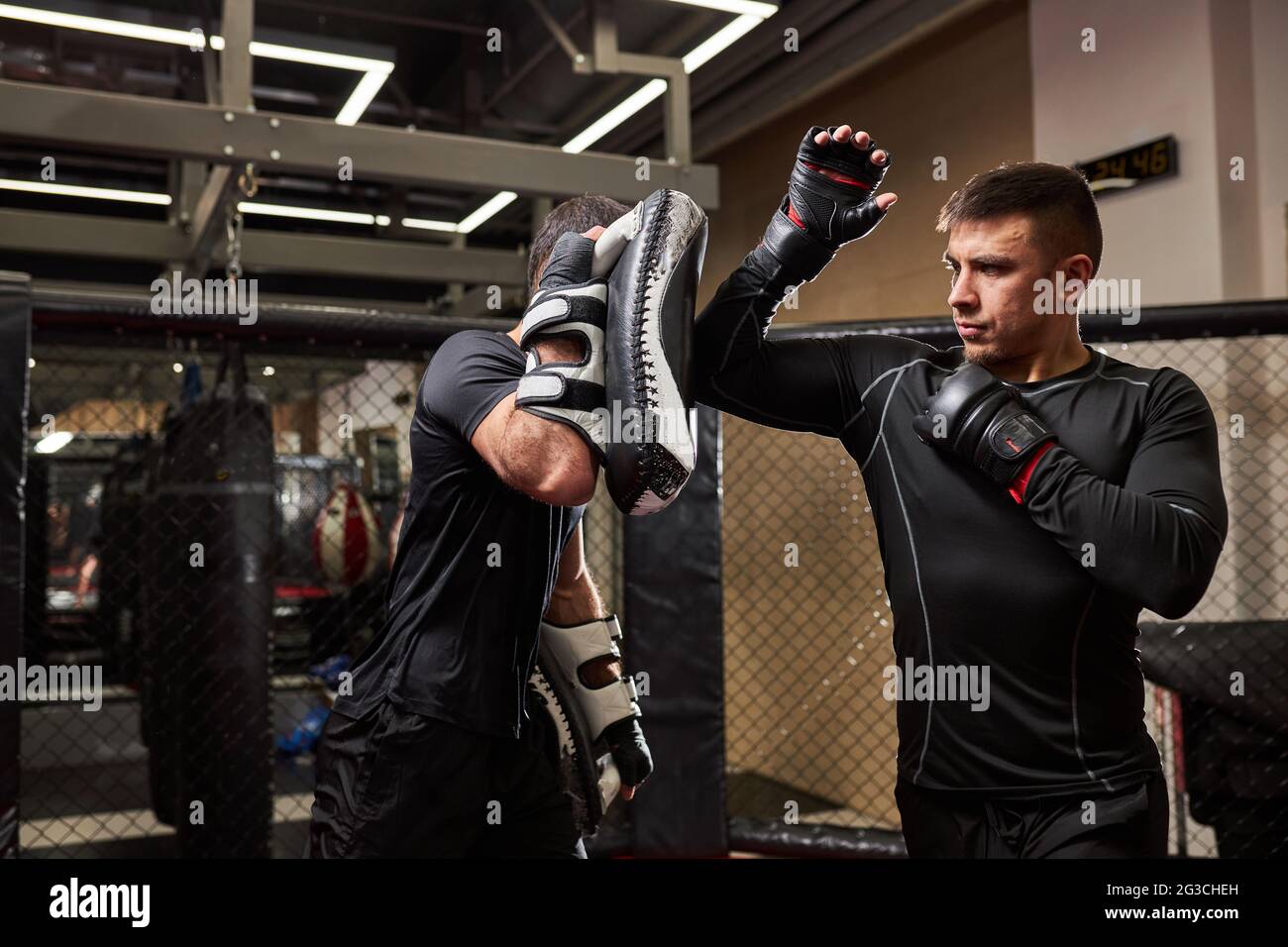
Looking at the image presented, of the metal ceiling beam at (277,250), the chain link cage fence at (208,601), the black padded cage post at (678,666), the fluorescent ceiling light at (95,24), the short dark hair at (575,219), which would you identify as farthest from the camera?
the metal ceiling beam at (277,250)

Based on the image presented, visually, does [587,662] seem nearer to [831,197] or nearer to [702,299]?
[831,197]

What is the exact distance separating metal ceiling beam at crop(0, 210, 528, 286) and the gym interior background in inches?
0.7

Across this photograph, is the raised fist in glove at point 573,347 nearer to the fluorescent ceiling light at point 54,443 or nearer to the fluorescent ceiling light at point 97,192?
the fluorescent ceiling light at point 97,192

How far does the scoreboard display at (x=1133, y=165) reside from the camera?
10.9 ft

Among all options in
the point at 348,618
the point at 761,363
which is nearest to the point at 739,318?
the point at 761,363

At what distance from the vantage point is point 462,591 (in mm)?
1555

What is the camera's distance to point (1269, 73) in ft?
10.7

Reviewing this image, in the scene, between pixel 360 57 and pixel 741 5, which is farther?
pixel 360 57

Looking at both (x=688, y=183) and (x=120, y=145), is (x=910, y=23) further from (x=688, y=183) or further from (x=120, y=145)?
(x=120, y=145)

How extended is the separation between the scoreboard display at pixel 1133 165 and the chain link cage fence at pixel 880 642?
549mm

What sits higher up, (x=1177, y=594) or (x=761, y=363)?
(x=761, y=363)

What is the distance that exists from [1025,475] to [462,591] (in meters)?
0.80

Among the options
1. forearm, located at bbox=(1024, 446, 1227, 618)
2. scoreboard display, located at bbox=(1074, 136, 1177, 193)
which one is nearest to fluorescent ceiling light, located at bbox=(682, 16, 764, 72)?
scoreboard display, located at bbox=(1074, 136, 1177, 193)

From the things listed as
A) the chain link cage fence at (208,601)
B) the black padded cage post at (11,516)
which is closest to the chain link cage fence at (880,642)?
the chain link cage fence at (208,601)
